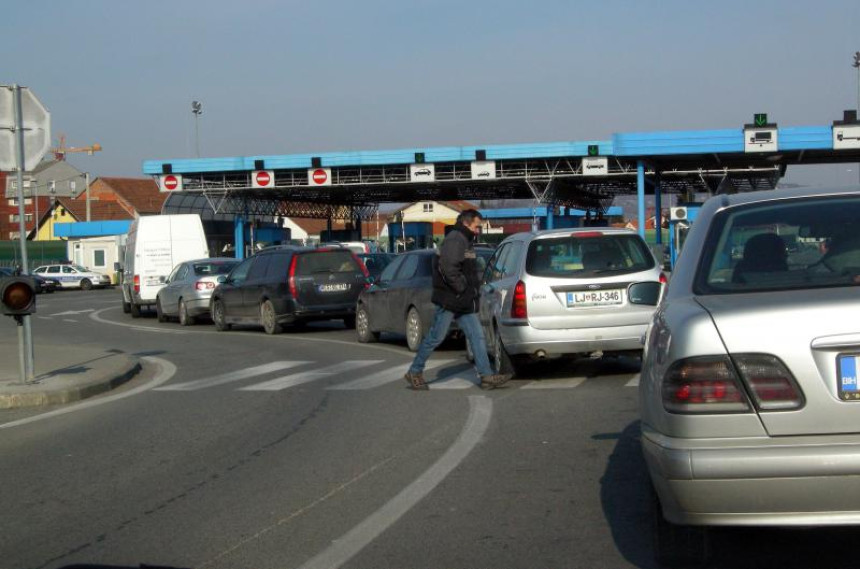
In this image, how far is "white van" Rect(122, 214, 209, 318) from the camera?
30875 millimetres

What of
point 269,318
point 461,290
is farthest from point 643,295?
point 269,318

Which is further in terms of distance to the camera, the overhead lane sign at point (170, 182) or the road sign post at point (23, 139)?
the overhead lane sign at point (170, 182)

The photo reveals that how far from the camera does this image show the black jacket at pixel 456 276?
1121 cm

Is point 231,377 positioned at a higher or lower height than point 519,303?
lower

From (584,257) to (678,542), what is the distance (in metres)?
7.17

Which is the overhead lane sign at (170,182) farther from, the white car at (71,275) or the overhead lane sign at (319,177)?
the white car at (71,275)

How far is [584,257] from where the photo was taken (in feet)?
38.9

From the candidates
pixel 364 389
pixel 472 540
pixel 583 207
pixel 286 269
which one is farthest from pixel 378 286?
pixel 583 207

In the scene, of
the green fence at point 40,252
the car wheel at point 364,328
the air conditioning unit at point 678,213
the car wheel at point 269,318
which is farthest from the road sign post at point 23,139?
the green fence at point 40,252

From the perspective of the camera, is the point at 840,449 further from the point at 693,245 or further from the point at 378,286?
the point at 378,286

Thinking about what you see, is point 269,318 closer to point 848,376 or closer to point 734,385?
point 734,385

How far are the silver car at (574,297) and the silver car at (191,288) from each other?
15.2 m

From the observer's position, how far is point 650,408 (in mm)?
4699

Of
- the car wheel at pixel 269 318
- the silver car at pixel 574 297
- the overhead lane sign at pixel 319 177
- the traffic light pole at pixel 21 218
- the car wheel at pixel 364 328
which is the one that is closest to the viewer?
the silver car at pixel 574 297
